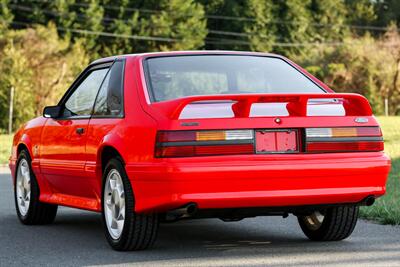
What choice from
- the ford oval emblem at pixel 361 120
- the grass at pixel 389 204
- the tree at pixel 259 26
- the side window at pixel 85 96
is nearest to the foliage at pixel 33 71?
the grass at pixel 389 204

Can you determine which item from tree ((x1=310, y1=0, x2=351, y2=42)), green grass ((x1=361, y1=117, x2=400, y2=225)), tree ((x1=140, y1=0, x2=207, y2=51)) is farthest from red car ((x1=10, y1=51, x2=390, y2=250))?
tree ((x1=310, y1=0, x2=351, y2=42))

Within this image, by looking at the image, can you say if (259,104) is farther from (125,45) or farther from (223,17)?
(223,17)

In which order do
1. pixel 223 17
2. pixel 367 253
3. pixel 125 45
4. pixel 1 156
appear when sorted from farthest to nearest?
pixel 223 17
pixel 125 45
pixel 1 156
pixel 367 253

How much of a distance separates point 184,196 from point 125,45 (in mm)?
77724

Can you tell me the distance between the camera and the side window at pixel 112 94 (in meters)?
7.95

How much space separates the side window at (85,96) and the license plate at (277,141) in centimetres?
197

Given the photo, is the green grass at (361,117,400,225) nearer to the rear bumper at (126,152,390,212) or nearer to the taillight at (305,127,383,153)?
the taillight at (305,127,383,153)

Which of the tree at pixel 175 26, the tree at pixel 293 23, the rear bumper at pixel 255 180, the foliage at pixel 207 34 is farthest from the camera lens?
the tree at pixel 293 23

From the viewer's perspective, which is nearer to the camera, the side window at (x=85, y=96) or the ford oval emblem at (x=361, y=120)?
the ford oval emblem at (x=361, y=120)

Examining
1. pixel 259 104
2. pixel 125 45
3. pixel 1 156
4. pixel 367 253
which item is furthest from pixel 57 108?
pixel 125 45

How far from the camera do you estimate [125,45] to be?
84062 mm

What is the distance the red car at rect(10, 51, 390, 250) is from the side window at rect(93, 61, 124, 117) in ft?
0.06

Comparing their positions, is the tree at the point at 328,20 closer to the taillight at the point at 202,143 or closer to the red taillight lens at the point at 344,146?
the red taillight lens at the point at 344,146

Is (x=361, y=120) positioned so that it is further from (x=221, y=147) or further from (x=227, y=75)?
(x=227, y=75)
